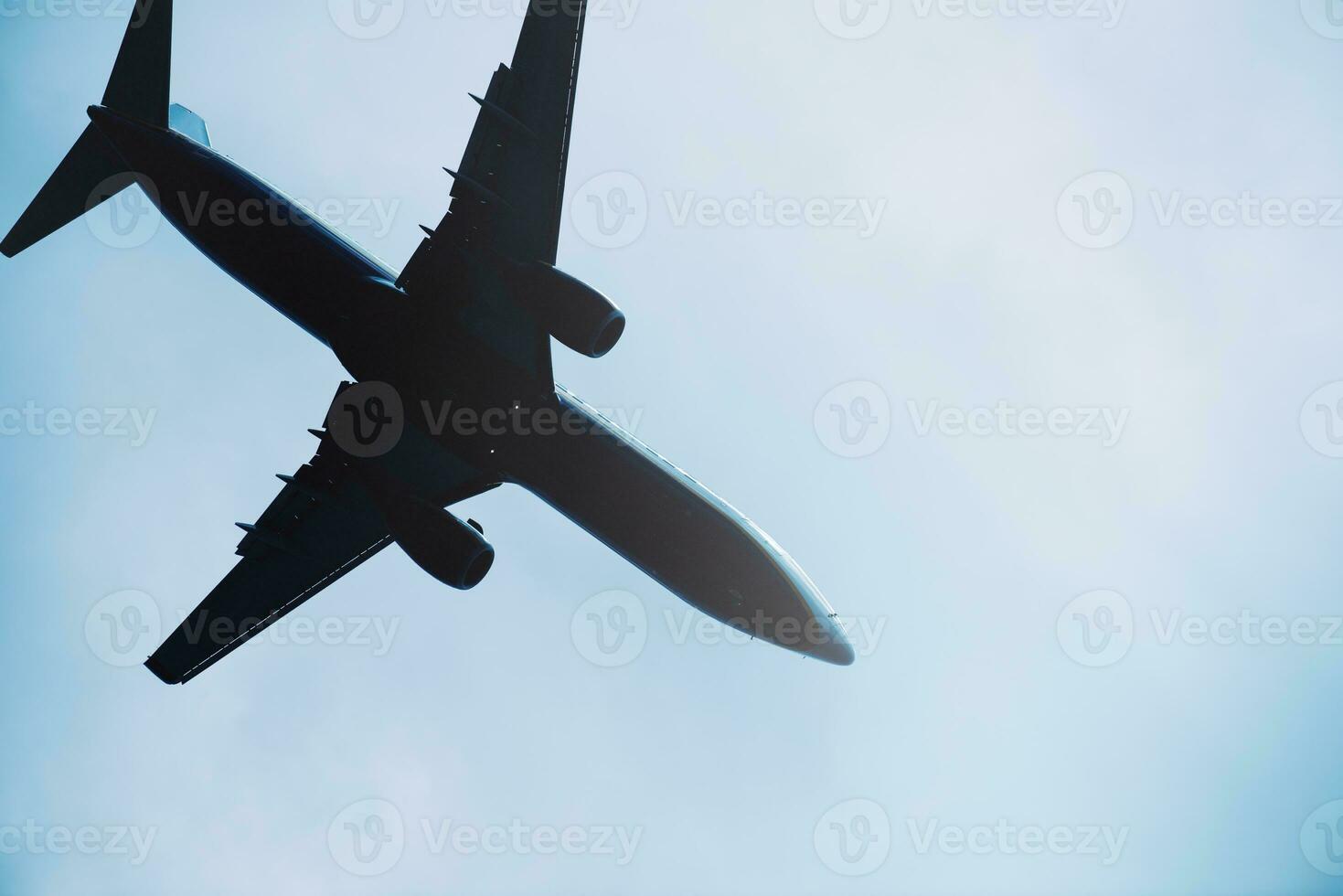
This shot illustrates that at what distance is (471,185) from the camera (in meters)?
20.4

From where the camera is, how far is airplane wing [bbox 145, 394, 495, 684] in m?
25.8

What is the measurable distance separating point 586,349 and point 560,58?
6477 mm

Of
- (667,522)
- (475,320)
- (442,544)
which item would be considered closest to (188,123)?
(475,320)

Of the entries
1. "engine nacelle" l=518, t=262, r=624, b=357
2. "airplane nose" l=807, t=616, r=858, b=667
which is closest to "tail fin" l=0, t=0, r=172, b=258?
"engine nacelle" l=518, t=262, r=624, b=357

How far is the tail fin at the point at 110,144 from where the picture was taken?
22.2 metres

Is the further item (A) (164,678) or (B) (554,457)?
(A) (164,678)

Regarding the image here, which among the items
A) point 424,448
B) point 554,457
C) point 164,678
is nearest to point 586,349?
point 554,457

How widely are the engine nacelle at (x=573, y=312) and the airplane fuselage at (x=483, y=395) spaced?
2.21m

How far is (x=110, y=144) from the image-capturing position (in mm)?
22875

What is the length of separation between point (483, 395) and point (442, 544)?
3.92 metres

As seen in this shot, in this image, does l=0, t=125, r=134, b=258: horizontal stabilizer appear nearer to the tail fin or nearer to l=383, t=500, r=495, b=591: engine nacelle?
the tail fin

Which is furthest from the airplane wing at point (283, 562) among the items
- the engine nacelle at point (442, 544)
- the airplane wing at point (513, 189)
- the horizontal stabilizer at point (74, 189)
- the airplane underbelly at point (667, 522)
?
the horizontal stabilizer at point (74, 189)

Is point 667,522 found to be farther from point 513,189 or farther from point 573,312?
point 513,189

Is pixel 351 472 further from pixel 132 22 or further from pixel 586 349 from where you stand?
pixel 132 22
